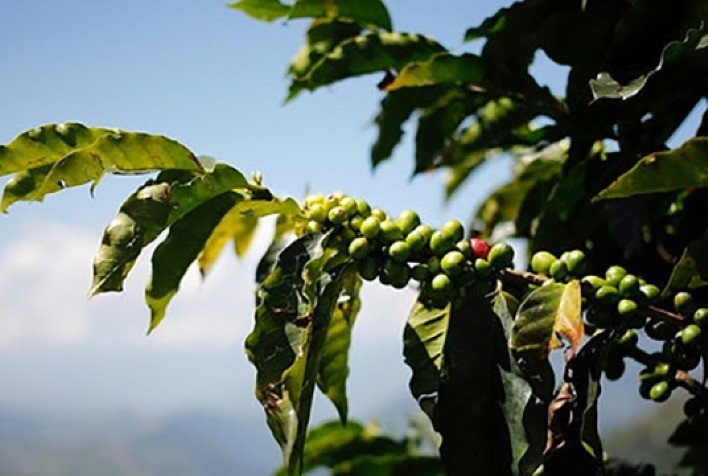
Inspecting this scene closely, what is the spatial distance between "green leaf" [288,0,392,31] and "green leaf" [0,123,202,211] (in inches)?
29.7

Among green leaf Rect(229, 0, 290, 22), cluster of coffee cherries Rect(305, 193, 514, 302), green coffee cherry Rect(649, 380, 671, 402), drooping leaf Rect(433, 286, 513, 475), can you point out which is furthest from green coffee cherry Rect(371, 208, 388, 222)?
green leaf Rect(229, 0, 290, 22)

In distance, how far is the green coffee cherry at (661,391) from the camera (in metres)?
1.33

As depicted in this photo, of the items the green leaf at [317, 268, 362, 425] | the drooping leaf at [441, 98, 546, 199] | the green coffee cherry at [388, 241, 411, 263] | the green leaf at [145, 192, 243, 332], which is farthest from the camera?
the drooping leaf at [441, 98, 546, 199]

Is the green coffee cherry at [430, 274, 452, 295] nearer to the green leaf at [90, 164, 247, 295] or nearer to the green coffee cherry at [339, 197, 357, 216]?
the green coffee cherry at [339, 197, 357, 216]

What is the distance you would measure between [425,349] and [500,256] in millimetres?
174

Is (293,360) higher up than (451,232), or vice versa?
(451,232)

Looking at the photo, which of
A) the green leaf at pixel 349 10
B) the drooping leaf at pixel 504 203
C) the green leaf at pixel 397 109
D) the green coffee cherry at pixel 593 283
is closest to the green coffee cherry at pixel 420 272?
the green coffee cherry at pixel 593 283

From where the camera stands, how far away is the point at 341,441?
2670 millimetres

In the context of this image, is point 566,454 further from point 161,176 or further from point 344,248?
point 161,176

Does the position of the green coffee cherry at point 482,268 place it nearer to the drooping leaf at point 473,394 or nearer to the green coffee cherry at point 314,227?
the drooping leaf at point 473,394

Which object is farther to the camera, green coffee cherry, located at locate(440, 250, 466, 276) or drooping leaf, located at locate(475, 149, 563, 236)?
drooping leaf, located at locate(475, 149, 563, 236)

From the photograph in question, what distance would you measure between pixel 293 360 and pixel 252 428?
186 meters

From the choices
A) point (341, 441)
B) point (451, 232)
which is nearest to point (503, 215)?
point (341, 441)

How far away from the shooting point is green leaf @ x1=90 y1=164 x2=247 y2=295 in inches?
47.2
